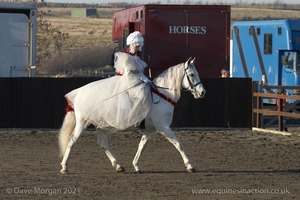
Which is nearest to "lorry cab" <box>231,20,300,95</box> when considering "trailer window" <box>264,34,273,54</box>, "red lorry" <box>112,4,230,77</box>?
"trailer window" <box>264,34,273,54</box>

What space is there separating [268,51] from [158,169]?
642 inches

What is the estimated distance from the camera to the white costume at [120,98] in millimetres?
14969

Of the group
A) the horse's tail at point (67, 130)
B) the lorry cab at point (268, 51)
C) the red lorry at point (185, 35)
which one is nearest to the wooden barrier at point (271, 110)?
the lorry cab at point (268, 51)

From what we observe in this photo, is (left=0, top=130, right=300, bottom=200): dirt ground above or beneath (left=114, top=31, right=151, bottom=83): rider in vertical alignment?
beneath

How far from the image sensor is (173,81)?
15469 mm

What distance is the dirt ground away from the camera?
13.2m

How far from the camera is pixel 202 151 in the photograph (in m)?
18.7

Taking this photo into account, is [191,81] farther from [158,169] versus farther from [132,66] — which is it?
[158,169]

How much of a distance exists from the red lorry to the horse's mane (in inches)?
479

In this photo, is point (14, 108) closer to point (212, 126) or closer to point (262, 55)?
point (212, 126)

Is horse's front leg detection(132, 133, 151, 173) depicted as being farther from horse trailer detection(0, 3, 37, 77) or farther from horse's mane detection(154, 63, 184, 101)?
horse trailer detection(0, 3, 37, 77)

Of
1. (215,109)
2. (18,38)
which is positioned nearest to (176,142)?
(215,109)

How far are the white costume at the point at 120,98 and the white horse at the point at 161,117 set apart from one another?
0.20 metres

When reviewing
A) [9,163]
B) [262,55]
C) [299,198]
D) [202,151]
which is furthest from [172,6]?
[299,198]
